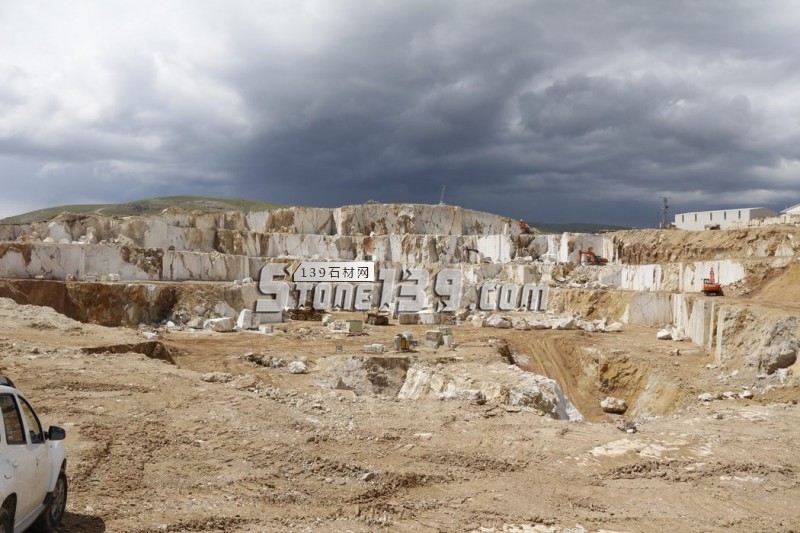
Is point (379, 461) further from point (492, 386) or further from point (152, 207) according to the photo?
point (152, 207)

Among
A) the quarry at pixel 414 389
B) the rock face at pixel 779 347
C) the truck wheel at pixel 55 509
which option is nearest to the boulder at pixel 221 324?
the quarry at pixel 414 389

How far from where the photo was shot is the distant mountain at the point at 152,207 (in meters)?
109

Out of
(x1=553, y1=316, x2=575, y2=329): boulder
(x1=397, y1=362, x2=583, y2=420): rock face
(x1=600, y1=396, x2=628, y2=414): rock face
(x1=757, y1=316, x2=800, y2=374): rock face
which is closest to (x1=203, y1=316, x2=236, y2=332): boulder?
(x1=397, y1=362, x2=583, y2=420): rock face

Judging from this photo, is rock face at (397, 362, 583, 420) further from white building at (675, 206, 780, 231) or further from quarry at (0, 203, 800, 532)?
white building at (675, 206, 780, 231)

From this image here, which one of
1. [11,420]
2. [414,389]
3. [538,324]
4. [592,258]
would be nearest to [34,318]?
[414,389]

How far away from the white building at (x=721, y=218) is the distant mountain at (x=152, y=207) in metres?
76.3

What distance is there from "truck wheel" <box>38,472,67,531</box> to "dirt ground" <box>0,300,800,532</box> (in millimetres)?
221

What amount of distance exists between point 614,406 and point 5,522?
1812cm

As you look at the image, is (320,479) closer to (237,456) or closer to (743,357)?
(237,456)

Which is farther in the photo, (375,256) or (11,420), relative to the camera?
(375,256)

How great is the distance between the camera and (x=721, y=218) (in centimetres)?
5556

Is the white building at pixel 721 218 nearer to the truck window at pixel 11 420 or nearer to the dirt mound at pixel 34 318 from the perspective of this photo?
the dirt mound at pixel 34 318

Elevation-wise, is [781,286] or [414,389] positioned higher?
[781,286]

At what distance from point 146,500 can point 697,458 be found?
7094 millimetres
